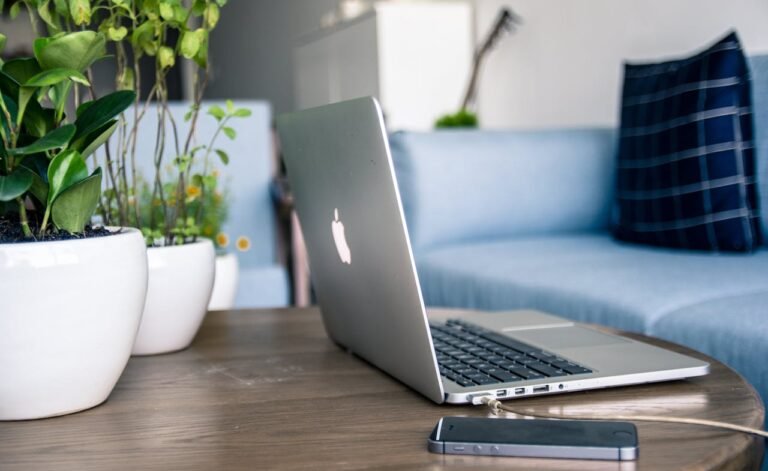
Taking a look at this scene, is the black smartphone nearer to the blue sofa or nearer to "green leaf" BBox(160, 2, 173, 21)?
"green leaf" BBox(160, 2, 173, 21)

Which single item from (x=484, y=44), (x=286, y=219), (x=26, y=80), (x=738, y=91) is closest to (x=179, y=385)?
(x=26, y=80)

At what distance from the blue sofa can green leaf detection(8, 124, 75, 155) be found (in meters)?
0.92

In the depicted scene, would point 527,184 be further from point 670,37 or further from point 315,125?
point 315,125

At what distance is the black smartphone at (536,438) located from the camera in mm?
597

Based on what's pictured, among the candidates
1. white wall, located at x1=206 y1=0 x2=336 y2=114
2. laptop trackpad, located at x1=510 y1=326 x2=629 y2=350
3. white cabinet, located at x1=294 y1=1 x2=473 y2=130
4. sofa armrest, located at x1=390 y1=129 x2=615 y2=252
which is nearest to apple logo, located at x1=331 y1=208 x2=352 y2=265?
laptop trackpad, located at x1=510 y1=326 x2=629 y2=350

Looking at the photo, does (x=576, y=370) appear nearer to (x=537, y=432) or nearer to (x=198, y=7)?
(x=537, y=432)

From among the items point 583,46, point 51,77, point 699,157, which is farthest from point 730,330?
point 583,46

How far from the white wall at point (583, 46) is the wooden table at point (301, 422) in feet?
6.49

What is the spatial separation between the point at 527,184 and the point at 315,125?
62.9 inches

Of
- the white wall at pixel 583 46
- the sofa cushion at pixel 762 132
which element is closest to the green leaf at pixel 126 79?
the sofa cushion at pixel 762 132

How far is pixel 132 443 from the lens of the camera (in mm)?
685

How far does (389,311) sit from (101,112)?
0.99ft

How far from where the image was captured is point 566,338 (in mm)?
967

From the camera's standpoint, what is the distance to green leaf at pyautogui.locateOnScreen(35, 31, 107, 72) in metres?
0.72
